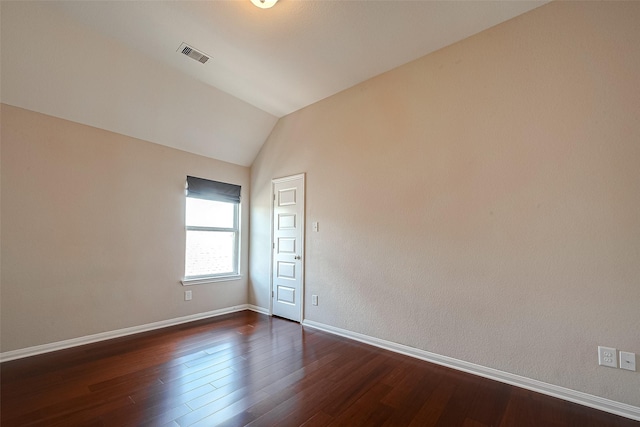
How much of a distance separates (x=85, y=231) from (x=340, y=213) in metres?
2.94

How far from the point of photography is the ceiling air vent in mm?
2781

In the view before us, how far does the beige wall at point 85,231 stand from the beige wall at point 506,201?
2300 millimetres

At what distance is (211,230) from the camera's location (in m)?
4.29

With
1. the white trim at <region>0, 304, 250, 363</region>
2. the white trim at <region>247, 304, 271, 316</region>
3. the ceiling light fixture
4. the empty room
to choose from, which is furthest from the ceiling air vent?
the white trim at <region>247, 304, 271, 316</region>

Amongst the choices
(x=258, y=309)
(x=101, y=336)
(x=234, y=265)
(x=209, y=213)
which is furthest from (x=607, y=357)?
(x=101, y=336)

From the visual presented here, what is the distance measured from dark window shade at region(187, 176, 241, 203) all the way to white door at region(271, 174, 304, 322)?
2.37ft

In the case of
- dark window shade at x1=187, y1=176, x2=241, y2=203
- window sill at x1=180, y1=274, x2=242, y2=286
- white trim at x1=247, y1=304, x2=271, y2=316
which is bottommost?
white trim at x1=247, y1=304, x2=271, y2=316

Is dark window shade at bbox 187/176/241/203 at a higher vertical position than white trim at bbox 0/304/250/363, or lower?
higher

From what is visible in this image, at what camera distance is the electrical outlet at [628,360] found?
1863 millimetres

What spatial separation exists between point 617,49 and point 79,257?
5219mm

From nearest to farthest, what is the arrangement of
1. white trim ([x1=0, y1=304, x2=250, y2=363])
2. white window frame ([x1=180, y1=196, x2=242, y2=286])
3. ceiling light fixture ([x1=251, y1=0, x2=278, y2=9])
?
ceiling light fixture ([x1=251, y1=0, x2=278, y2=9]) < white trim ([x1=0, y1=304, x2=250, y2=363]) < white window frame ([x1=180, y1=196, x2=242, y2=286])

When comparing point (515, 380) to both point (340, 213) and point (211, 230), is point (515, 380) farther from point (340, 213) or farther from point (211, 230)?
point (211, 230)

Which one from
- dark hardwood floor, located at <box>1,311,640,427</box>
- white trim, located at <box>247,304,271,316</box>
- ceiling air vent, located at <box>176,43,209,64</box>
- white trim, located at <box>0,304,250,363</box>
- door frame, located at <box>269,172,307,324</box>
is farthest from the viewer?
white trim, located at <box>247,304,271,316</box>

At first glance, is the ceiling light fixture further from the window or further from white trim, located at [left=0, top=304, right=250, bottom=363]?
white trim, located at [left=0, top=304, right=250, bottom=363]
